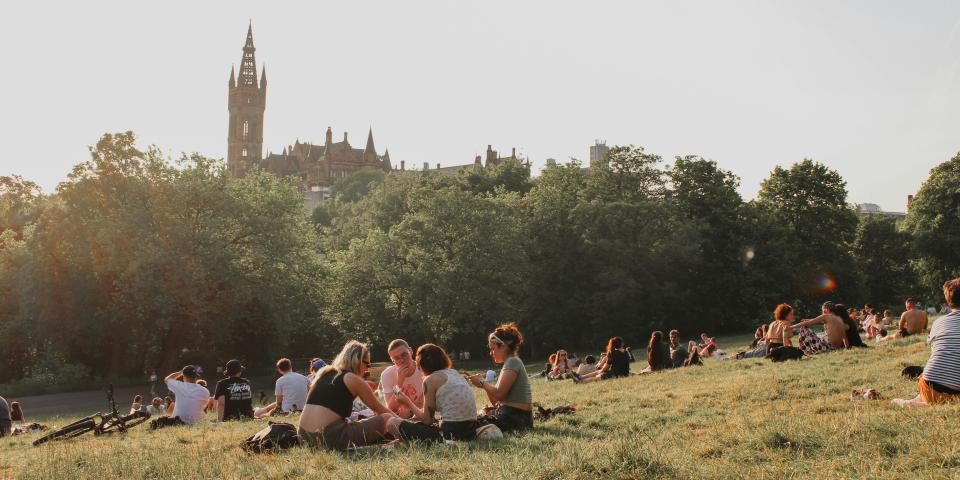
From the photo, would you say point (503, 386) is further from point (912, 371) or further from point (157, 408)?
point (157, 408)

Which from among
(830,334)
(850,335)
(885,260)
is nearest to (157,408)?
(830,334)

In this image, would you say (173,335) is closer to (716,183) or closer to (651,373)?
(651,373)

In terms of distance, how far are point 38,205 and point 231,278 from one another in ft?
63.1

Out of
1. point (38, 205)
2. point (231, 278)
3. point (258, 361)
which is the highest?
point (38, 205)

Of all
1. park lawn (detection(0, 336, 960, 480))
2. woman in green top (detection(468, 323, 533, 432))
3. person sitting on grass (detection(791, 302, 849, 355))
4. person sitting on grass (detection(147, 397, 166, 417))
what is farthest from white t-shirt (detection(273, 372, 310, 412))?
person sitting on grass (detection(791, 302, 849, 355))

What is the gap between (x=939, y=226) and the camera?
63969 millimetres

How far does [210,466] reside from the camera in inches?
340

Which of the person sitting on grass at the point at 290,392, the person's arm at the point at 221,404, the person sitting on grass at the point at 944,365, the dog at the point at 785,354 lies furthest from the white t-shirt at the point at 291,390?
the person sitting on grass at the point at 944,365

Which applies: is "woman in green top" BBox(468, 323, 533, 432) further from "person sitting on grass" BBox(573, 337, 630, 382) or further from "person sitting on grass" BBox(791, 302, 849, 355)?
"person sitting on grass" BBox(791, 302, 849, 355)

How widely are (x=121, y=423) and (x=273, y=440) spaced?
6.59m

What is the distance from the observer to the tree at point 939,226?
2502 inches

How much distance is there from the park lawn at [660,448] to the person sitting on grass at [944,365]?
45 cm

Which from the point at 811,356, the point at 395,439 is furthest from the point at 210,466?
the point at 811,356

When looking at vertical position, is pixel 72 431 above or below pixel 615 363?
below
